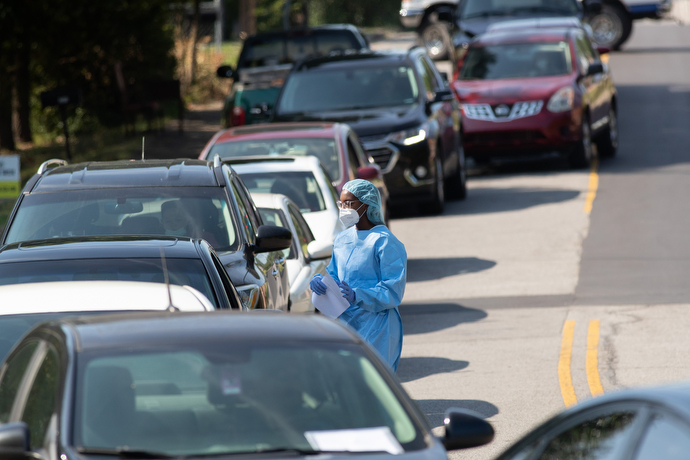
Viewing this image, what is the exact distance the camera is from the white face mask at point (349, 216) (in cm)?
646

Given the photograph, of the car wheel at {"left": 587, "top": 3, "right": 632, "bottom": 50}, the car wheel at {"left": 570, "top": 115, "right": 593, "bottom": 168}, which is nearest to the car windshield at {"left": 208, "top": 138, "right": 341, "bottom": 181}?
the car wheel at {"left": 570, "top": 115, "right": 593, "bottom": 168}

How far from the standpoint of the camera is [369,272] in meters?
6.30

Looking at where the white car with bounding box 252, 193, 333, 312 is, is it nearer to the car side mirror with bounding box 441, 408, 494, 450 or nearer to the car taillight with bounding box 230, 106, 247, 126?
the car side mirror with bounding box 441, 408, 494, 450

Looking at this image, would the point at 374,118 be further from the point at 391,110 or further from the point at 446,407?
the point at 446,407

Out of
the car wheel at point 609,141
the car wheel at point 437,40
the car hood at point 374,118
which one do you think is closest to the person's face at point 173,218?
the car hood at point 374,118

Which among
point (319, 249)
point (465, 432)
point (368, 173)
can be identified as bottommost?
point (368, 173)

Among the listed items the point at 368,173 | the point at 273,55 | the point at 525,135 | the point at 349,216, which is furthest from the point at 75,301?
the point at 273,55

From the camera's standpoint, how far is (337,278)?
255 inches

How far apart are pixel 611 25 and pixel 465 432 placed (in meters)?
30.2

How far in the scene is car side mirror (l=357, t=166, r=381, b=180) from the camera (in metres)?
12.4

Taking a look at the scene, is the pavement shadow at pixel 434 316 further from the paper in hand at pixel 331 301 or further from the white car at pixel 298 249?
the paper in hand at pixel 331 301

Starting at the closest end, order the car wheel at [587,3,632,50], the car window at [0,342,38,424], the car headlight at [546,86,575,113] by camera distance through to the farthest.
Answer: the car window at [0,342,38,424]
the car headlight at [546,86,575,113]
the car wheel at [587,3,632,50]

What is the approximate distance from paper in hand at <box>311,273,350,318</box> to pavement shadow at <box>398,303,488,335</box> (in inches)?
173

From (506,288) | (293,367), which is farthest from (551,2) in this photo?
(293,367)
